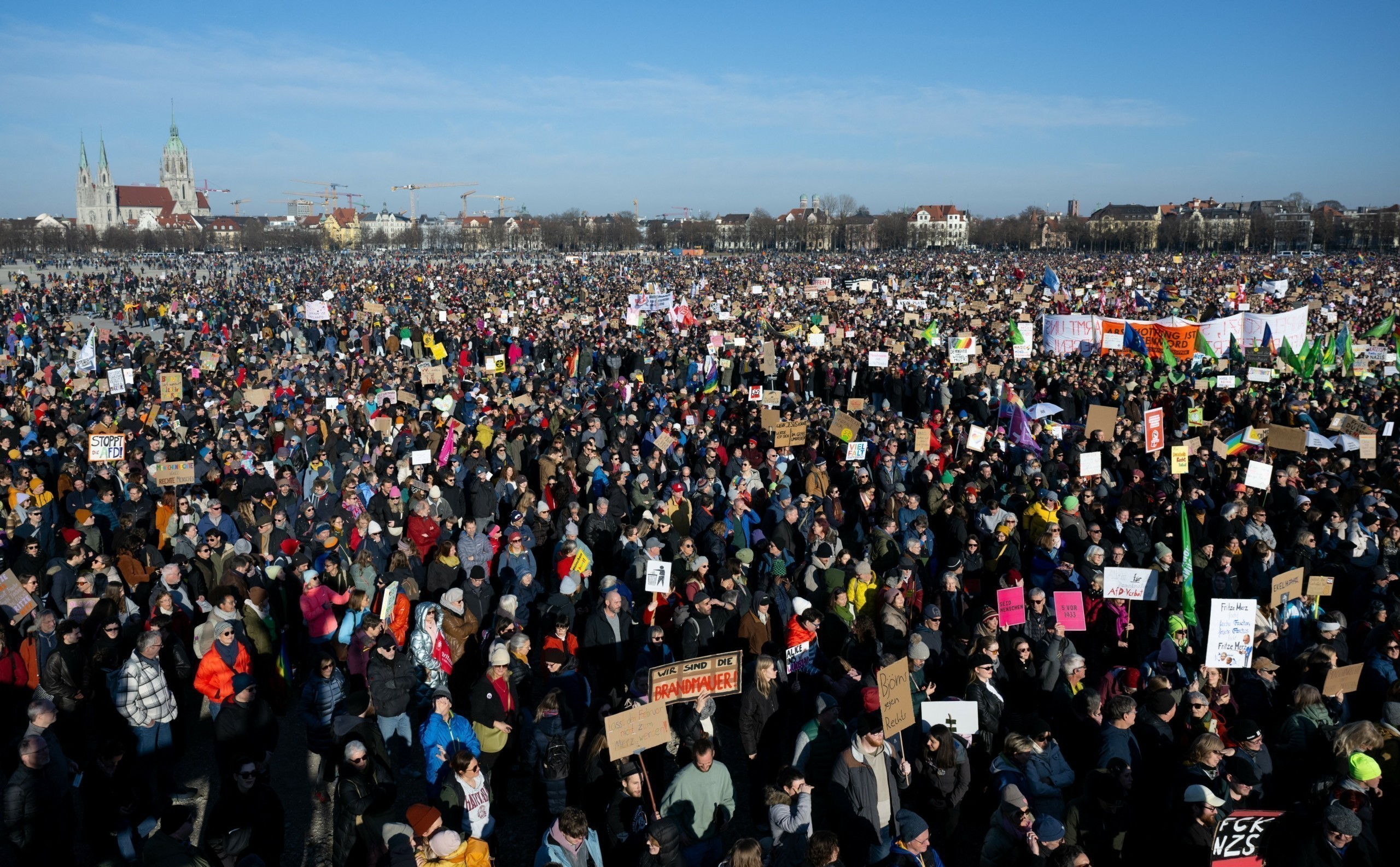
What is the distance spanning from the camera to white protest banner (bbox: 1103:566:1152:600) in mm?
7055

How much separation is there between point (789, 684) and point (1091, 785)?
1.93 m

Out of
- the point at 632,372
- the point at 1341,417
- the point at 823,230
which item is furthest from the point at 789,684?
the point at 823,230

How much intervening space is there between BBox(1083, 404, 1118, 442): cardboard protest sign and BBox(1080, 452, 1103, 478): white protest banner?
48.3 inches

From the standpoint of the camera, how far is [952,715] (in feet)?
17.1

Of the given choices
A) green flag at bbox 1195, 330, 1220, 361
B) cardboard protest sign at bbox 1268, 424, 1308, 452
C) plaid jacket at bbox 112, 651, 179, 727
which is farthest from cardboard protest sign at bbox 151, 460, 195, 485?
green flag at bbox 1195, 330, 1220, 361

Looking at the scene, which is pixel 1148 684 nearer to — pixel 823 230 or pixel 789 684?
pixel 789 684

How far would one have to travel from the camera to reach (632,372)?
20.1 m

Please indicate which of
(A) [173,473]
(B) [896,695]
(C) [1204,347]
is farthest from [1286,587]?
(C) [1204,347]

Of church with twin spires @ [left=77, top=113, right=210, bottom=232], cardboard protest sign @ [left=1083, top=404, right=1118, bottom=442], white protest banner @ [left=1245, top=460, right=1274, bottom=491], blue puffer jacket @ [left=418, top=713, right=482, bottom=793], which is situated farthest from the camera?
church with twin spires @ [left=77, top=113, right=210, bottom=232]

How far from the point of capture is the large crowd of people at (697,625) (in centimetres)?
455

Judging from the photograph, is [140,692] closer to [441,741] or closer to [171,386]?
[441,741]

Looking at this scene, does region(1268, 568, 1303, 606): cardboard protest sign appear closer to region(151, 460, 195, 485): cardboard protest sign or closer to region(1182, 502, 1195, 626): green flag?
region(1182, 502, 1195, 626): green flag

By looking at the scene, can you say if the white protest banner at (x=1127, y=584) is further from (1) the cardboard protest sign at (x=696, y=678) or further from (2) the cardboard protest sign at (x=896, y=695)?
(1) the cardboard protest sign at (x=696, y=678)

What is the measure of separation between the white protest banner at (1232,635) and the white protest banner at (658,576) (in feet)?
11.3
